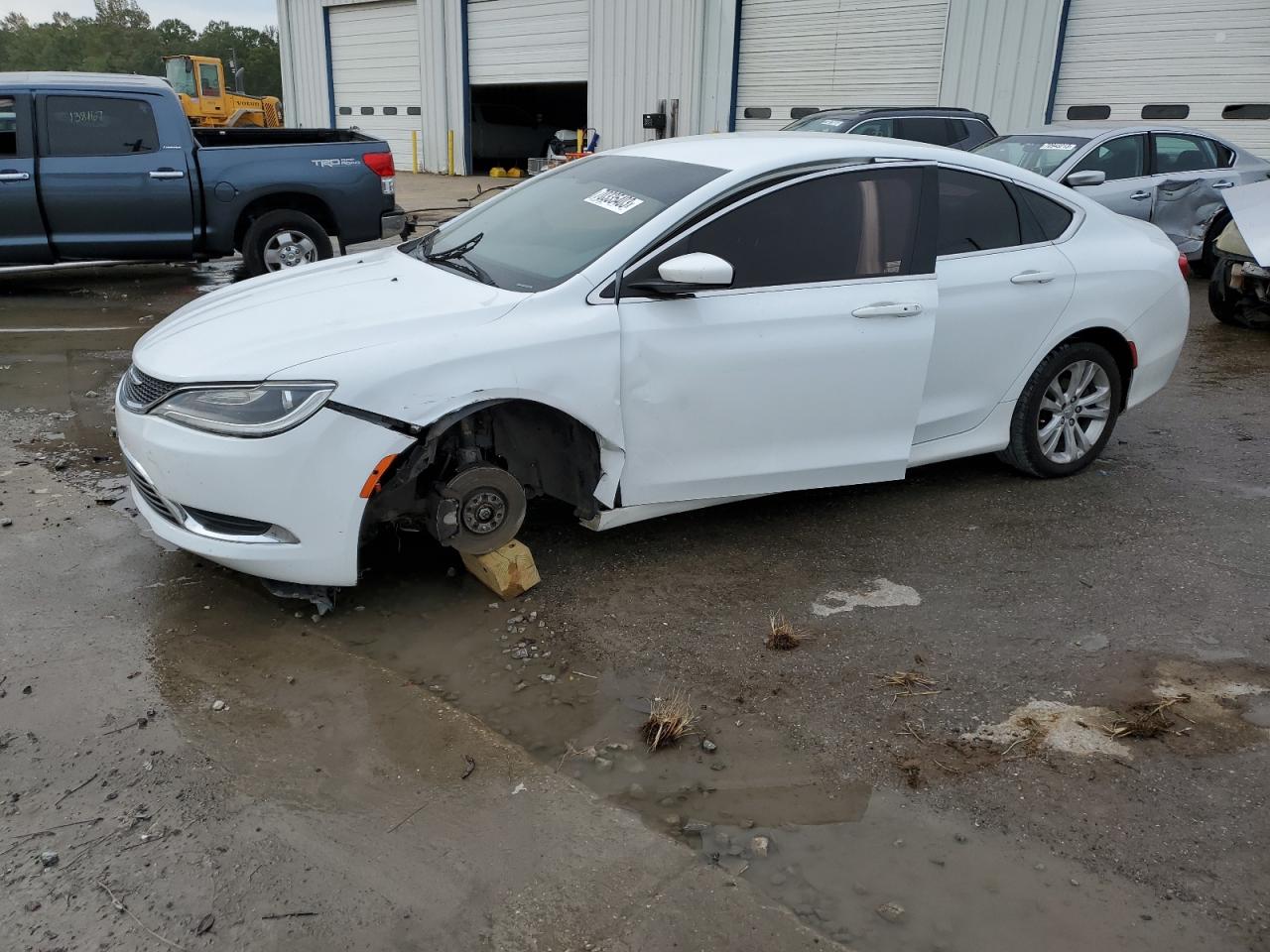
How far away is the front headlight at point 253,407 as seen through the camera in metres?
3.32

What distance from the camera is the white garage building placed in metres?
13.2

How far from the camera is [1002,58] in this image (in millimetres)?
14547

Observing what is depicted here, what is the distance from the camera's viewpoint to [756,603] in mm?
3969

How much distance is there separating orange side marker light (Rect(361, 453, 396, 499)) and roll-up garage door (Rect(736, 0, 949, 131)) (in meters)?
14.4

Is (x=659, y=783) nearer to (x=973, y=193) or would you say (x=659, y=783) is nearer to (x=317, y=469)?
(x=317, y=469)

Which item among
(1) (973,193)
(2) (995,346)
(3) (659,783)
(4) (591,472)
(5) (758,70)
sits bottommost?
(3) (659,783)

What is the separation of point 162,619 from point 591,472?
171 cm

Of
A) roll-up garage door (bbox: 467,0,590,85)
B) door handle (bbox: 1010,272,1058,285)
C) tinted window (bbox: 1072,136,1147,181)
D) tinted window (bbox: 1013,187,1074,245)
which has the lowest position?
door handle (bbox: 1010,272,1058,285)

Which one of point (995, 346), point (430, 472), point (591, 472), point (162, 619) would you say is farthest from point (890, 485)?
point (162, 619)

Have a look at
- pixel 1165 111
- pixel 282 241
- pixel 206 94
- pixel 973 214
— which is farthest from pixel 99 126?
pixel 206 94

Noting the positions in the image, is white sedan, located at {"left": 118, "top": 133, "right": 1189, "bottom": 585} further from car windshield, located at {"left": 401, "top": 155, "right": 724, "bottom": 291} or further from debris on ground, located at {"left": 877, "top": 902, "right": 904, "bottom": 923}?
debris on ground, located at {"left": 877, "top": 902, "right": 904, "bottom": 923}

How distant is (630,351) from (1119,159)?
9017 mm

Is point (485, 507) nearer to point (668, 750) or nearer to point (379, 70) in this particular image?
point (668, 750)

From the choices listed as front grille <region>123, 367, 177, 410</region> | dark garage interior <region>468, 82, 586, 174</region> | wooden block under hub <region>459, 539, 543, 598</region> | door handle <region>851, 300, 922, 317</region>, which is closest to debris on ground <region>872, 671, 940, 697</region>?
wooden block under hub <region>459, 539, 543, 598</region>
